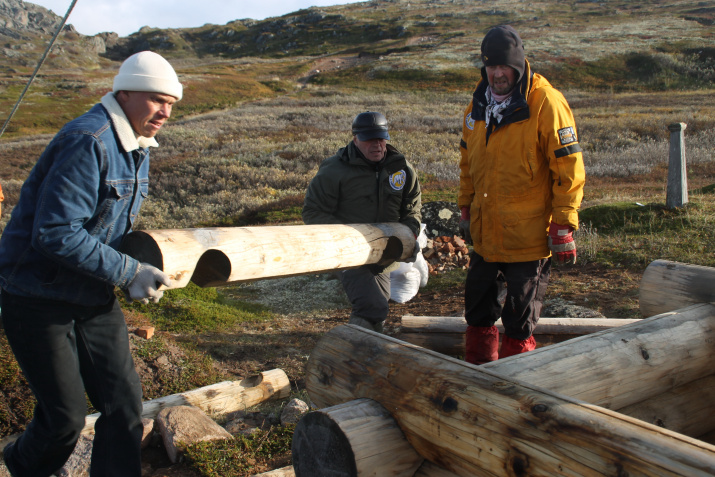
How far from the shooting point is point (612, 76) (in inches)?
1660

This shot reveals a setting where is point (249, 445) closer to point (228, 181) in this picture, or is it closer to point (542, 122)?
point (542, 122)

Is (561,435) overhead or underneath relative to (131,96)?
underneath

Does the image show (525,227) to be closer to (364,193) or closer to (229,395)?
(364,193)

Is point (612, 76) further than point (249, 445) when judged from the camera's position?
Yes

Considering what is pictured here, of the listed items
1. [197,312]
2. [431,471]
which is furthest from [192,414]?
[197,312]

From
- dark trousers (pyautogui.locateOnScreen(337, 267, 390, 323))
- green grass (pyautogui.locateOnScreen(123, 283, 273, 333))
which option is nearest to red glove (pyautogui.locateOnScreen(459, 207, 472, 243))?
dark trousers (pyautogui.locateOnScreen(337, 267, 390, 323))

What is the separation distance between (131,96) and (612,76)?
46.2 meters

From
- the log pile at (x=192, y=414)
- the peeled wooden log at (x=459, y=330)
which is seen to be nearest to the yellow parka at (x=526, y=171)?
the peeled wooden log at (x=459, y=330)

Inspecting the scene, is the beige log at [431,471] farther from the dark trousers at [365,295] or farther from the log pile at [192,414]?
the dark trousers at [365,295]

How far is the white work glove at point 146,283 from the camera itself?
2480mm

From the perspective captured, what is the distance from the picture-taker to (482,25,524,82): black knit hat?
350cm

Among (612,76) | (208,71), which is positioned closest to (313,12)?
(208,71)

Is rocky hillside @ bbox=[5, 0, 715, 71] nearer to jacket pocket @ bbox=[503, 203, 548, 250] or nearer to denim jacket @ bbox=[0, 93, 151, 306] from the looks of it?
jacket pocket @ bbox=[503, 203, 548, 250]

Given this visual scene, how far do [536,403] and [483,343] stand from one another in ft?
7.02
